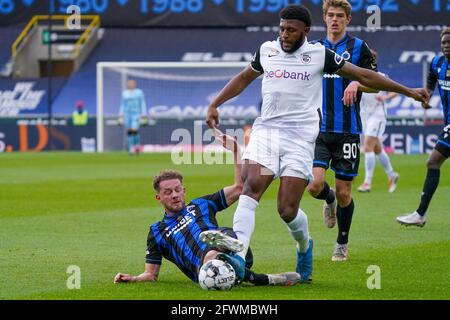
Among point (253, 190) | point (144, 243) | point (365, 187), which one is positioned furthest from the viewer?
point (365, 187)

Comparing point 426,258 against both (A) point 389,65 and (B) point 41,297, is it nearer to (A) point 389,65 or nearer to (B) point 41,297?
(B) point 41,297

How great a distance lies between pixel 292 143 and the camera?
27.0ft

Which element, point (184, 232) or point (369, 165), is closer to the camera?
point (184, 232)

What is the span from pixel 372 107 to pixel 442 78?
22.9 feet

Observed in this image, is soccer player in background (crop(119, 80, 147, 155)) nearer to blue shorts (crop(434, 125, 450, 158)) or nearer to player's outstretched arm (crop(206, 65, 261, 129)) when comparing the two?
blue shorts (crop(434, 125, 450, 158))

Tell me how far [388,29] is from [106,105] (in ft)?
34.3

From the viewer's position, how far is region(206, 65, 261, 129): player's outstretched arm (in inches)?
331

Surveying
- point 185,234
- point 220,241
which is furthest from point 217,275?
point 185,234

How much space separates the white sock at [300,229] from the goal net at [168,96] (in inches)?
1004

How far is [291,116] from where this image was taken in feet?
27.0

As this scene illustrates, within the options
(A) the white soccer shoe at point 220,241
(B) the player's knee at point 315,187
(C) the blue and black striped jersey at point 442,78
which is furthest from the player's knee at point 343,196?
(A) the white soccer shoe at point 220,241

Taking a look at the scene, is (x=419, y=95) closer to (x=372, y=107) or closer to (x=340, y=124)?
(x=340, y=124)

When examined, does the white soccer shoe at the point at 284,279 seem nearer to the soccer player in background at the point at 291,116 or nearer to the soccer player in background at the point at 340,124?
the soccer player in background at the point at 291,116
